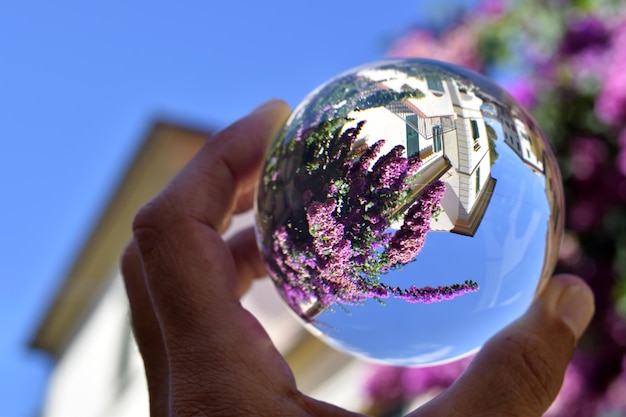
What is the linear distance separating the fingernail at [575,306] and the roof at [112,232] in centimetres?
546

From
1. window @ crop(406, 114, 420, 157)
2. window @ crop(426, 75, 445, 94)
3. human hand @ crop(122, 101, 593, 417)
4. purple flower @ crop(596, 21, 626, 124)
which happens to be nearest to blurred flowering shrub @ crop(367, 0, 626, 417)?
purple flower @ crop(596, 21, 626, 124)

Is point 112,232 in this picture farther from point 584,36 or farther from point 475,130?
point 475,130

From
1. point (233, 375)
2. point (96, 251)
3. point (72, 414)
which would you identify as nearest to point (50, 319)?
point (72, 414)

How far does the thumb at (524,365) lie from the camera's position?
4.08 ft

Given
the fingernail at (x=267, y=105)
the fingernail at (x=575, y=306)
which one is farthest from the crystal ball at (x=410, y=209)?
the fingernail at (x=267, y=105)

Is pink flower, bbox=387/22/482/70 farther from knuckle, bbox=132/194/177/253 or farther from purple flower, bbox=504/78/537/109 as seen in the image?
knuckle, bbox=132/194/177/253

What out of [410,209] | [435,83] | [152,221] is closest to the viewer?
[410,209]

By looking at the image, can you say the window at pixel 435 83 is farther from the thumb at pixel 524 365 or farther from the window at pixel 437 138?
the thumb at pixel 524 365

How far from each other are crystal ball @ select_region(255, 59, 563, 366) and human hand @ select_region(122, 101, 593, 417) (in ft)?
0.29

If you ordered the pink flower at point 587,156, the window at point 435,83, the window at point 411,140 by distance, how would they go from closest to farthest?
the window at point 411,140 → the window at point 435,83 → the pink flower at point 587,156

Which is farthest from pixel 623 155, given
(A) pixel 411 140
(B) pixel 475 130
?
(A) pixel 411 140

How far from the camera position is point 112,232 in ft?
30.4

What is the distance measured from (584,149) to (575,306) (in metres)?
1.83

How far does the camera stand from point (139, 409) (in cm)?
833
